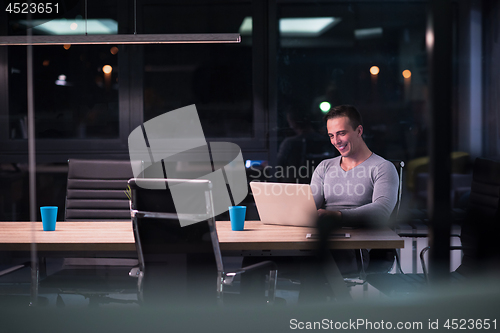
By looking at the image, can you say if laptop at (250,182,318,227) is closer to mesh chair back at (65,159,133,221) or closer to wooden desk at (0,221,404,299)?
wooden desk at (0,221,404,299)

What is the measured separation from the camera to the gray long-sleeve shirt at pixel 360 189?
2.36 meters

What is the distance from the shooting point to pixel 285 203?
2.24 m

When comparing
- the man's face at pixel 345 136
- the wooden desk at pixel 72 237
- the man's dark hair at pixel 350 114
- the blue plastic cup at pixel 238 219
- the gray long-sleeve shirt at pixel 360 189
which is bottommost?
the wooden desk at pixel 72 237

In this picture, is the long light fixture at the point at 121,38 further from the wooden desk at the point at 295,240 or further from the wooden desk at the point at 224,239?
the wooden desk at the point at 295,240

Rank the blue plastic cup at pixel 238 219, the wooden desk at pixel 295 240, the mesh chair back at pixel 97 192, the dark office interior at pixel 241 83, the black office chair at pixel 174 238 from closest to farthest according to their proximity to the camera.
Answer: the black office chair at pixel 174 238
the wooden desk at pixel 295 240
the blue plastic cup at pixel 238 219
the mesh chair back at pixel 97 192
the dark office interior at pixel 241 83

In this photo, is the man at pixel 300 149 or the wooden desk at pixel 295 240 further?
the man at pixel 300 149

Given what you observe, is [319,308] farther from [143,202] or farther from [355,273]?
[355,273]

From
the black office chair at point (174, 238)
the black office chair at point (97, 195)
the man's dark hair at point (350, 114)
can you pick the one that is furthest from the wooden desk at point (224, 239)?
the man's dark hair at point (350, 114)

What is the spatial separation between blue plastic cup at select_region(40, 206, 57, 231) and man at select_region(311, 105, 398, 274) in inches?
54.1

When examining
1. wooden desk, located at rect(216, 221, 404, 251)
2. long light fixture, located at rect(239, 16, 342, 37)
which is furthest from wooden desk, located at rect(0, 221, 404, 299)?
long light fixture, located at rect(239, 16, 342, 37)

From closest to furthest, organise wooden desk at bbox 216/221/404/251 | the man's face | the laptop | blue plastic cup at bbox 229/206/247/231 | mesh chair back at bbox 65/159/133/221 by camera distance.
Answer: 1. wooden desk at bbox 216/221/404/251
2. the laptop
3. blue plastic cup at bbox 229/206/247/231
4. the man's face
5. mesh chair back at bbox 65/159/133/221

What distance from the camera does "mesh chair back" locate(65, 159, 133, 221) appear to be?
287 cm

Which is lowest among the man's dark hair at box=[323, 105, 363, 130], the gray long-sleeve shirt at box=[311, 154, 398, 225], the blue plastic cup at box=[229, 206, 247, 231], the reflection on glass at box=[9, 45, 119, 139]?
the blue plastic cup at box=[229, 206, 247, 231]

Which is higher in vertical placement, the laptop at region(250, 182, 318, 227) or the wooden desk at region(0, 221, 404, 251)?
the laptop at region(250, 182, 318, 227)
